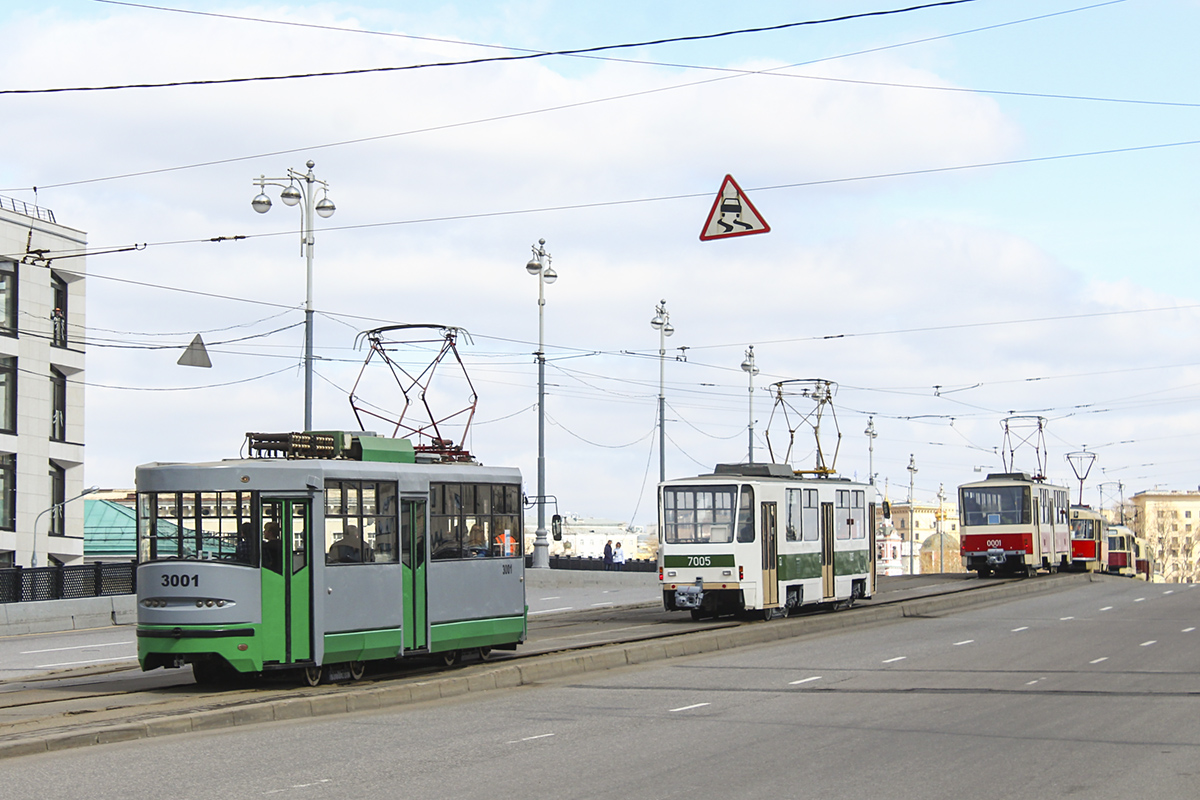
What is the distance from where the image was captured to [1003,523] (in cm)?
4606

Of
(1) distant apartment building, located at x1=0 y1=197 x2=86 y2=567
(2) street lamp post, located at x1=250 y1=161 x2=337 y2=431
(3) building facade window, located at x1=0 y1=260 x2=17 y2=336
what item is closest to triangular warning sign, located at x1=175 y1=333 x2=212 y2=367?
(2) street lamp post, located at x1=250 y1=161 x2=337 y2=431

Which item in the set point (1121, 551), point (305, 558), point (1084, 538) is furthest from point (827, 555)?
point (1121, 551)

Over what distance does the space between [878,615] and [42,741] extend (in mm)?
20718

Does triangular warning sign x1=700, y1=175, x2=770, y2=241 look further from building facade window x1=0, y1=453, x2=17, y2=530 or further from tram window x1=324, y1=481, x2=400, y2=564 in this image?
building facade window x1=0, y1=453, x2=17, y2=530

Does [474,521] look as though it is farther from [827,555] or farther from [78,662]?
[827,555]

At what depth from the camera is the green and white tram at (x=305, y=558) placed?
15.0 meters

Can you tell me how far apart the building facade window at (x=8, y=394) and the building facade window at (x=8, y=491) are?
1017 mm

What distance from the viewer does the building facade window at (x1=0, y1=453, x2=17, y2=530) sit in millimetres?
46500

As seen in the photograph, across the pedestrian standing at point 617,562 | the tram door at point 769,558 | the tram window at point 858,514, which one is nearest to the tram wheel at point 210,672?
the tram door at point 769,558

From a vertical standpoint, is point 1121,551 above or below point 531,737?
below

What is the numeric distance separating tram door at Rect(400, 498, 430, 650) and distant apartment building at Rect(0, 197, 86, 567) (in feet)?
105

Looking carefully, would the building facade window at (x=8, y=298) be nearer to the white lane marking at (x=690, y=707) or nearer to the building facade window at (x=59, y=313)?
the building facade window at (x=59, y=313)

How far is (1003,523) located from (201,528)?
1399 inches

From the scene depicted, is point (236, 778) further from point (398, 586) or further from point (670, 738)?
point (398, 586)
